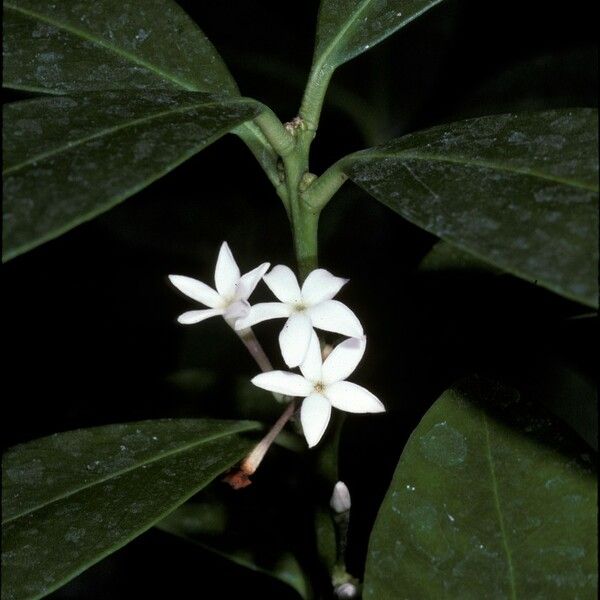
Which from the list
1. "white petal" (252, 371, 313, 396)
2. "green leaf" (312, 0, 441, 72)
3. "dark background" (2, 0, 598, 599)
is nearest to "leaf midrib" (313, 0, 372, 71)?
"green leaf" (312, 0, 441, 72)

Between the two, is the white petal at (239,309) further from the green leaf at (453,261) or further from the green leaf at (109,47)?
the green leaf at (453,261)

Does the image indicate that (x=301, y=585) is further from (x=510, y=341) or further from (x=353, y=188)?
(x=353, y=188)

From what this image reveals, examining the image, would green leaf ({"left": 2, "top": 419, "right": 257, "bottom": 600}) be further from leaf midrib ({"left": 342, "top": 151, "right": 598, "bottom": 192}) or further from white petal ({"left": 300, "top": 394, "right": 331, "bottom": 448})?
leaf midrib ({"left": 342, "top": 151, "right": 598, "bottom": 192})

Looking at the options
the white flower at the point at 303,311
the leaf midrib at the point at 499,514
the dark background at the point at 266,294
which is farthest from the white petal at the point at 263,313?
the dark background at the point at 266,294

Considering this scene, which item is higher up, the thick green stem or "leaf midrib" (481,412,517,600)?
the thick green stem

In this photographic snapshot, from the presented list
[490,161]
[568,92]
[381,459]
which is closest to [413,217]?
[490,161]

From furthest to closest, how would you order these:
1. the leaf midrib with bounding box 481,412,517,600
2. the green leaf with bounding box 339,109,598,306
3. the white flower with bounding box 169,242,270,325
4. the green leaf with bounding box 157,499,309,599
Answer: the green leaf with bounding box 157,499,309,599 → the white flower with bounding box 169,242,270,325 → the leaf midrib with bounding box 481,412,517,600 → the green leaf with bounding box 339,109,598,306

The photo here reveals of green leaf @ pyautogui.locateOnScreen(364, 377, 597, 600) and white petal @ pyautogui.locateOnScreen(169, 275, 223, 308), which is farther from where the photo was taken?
white petal @ pyautogui.locateOnScreen(169, 275, 223, 308)
